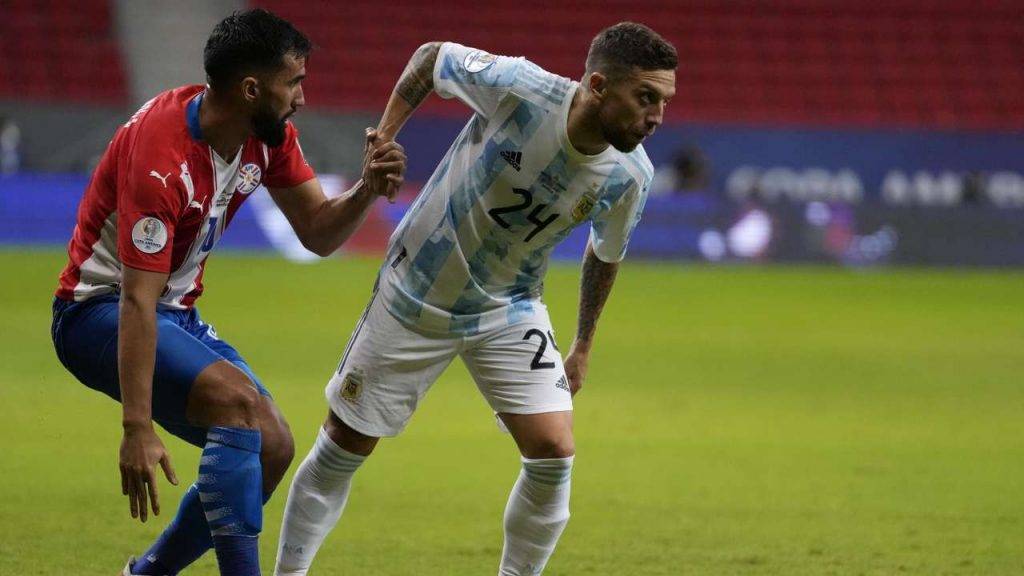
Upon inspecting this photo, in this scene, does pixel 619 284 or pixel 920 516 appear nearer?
pixel 920 516

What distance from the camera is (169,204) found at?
418 centimetres

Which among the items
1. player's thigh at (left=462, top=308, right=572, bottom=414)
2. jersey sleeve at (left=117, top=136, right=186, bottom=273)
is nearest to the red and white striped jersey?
jersey sleeve at (left=117, top=136, right=186, bottom=273)

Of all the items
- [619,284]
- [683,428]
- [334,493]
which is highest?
[334,493]

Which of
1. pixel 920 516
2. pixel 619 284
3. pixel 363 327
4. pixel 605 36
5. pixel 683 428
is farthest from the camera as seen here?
pixel 619 284

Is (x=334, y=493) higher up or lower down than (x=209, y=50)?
lower down

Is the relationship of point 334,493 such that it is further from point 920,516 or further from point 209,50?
point 920,516

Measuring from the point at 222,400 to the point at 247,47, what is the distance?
105cm

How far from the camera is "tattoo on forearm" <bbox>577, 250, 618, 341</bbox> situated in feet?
17.2

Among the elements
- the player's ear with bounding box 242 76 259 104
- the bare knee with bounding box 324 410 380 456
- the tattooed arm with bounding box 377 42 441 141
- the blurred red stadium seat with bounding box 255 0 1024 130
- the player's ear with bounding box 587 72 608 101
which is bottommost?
the blurred red stadium seat with bounding box 255 0 1024 130

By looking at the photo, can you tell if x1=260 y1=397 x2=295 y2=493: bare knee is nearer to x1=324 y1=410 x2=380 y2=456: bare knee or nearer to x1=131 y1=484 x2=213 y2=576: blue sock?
x1=131 y1=484 x2=213 y2=576: blue sock

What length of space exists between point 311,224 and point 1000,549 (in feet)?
10.4

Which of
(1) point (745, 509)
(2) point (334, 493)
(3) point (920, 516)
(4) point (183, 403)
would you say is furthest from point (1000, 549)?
(4) point (183, 403)

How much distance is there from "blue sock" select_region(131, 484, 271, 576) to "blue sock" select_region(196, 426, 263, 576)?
26 cm

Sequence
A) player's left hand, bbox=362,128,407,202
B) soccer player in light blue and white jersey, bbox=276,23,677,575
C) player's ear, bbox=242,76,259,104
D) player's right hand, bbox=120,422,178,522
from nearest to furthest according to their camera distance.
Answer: player's right hand, bbox=120,422,178,522, player's ear, bbox=242,76,259,104, player's left hand, bbox=362,128,407,202, soccer player in light blue and white jersey, bbox=276,23,677,575
